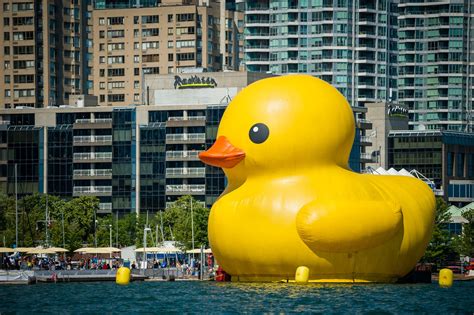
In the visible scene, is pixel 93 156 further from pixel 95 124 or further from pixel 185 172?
pixel 185 172

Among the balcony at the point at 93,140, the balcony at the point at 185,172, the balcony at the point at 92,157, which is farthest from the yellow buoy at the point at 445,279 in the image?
the balcony at the point at 92,157

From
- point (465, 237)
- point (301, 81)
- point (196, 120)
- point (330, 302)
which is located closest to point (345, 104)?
point (301, 81)

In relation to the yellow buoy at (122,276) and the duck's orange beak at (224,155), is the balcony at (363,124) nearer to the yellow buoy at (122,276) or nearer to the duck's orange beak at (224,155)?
the yellow buoy at (122,276)

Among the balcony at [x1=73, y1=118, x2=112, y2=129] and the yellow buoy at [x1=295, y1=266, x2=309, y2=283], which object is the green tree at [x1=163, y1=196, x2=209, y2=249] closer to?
the balcony at [x1=73, y1=118, x2=112, y2=129]

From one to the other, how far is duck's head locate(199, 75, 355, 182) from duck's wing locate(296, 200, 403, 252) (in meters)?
3.02

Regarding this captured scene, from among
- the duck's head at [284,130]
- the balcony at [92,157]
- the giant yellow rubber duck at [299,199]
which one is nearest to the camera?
the giant yellow rubber duck at [299,199]

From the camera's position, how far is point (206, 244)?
473 ft

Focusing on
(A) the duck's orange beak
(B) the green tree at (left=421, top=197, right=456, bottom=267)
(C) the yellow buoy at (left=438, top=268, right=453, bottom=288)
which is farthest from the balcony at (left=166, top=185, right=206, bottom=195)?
(A) the duck's orange beak

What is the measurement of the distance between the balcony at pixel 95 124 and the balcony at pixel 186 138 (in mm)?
7489

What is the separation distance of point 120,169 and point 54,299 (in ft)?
331

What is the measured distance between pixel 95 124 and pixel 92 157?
3.71 m

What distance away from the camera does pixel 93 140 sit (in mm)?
181250

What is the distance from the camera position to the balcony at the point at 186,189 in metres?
176

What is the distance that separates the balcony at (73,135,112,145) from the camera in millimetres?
180875
